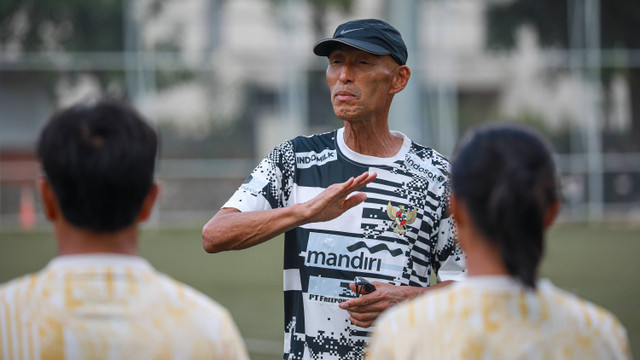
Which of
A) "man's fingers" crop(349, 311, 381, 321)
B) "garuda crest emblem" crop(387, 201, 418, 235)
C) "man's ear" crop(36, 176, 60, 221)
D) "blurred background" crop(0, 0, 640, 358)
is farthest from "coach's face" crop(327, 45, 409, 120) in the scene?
"blurred background" crop(0, 0, 640, 358)

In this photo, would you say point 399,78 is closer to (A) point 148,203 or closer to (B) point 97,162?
(A) point 148,203

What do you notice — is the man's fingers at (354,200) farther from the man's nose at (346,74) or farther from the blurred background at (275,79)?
the blurred background at (275,79)

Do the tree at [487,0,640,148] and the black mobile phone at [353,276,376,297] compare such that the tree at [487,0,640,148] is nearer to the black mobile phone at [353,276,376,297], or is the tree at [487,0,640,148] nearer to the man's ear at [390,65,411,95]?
the man's ear at [390,65,411,95]

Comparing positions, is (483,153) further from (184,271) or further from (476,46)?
(476,46)

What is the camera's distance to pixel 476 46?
21.6 m

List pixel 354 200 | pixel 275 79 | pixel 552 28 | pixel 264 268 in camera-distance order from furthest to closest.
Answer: pixel 552 28 → pixel 275 79 → pixel 264 268 → pixel 354 200

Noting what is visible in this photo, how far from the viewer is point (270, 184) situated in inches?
133

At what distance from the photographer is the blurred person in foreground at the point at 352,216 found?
10.5ft

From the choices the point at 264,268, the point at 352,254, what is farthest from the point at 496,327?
the point at 264,268

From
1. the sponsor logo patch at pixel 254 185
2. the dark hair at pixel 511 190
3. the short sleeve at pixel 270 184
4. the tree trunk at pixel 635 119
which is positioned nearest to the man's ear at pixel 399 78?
the short sleeve at pixel 270 184

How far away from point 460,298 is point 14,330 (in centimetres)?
93

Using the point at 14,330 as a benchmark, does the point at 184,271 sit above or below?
below

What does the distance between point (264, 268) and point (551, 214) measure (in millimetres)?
12289

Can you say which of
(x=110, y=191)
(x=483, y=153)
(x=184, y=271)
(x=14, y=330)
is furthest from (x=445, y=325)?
(x=184, y=271)
